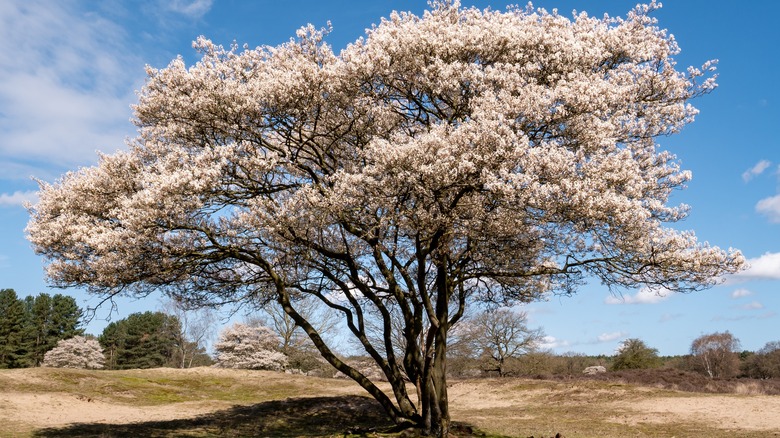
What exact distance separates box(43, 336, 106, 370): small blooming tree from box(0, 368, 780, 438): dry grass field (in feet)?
136

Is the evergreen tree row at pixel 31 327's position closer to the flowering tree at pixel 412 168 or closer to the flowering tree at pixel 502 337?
the flowering tree at pixel 502 337

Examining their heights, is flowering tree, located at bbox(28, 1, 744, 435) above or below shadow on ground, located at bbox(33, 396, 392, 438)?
above

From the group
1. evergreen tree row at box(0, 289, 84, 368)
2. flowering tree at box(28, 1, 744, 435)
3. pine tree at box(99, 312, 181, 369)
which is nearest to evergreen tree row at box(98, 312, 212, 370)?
pine tree at box(99, 312, 181, 369)

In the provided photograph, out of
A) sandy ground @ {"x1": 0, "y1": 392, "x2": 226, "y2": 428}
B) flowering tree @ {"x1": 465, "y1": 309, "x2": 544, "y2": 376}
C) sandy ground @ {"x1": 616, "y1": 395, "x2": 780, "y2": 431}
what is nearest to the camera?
sandy ground @ {"x1": 616, "y1": 395, "x2": 780, "y2": 431}

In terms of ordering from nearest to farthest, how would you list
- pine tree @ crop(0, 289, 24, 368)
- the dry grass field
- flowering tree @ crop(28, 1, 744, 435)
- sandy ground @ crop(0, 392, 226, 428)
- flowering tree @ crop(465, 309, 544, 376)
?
flowering tree @ crop(28, 1, 744, 435), the dry grass field, sandy ground @ crop(0, 392, 226, 428), flowering tree @ crop(465, 309, 544, 376), pine tree @ crop(0, 289, 24, 368)

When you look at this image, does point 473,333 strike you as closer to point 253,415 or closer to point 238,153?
point 253,415

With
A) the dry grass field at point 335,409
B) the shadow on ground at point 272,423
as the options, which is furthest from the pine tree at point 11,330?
the shadow on ground at point 272,423

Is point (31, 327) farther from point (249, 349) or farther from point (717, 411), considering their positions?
point (717, 411)

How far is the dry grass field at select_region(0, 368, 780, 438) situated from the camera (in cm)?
2480

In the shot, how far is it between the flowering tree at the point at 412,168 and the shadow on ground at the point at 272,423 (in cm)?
805

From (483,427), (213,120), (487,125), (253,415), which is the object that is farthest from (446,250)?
(253,415)

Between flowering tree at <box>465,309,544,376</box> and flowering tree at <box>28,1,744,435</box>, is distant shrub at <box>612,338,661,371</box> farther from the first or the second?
flowering tree at <box>28,1,744,435</box>

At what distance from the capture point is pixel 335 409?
32.2 m

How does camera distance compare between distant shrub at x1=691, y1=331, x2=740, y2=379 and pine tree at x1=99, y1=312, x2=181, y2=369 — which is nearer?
distant shrub at x1=691, y1=331, x2=740, y2=379
